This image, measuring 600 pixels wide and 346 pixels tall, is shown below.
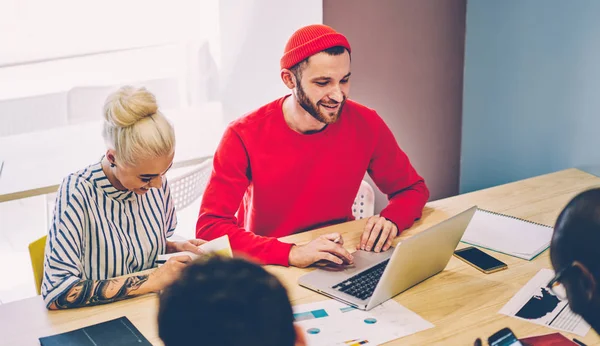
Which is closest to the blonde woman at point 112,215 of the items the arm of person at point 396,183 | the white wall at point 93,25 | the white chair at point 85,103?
the arm of person at point 396,183

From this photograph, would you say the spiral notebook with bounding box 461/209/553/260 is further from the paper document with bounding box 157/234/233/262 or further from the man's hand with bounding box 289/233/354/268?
the paper document with bounding box 157/234/233/262

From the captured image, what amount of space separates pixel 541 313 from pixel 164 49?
2860mm

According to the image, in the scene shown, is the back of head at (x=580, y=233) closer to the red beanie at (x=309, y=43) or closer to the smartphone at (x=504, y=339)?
the smartphone at (x=504, y=339)

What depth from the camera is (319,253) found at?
196cm

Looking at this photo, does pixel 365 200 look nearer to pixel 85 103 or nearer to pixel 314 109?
pixel 314 109

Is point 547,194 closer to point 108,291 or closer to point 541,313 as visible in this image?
point 541,313

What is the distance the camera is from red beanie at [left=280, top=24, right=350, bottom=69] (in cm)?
219

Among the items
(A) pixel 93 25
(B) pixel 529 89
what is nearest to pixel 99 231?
(B) pixel 529 89

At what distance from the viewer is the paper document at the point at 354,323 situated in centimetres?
162

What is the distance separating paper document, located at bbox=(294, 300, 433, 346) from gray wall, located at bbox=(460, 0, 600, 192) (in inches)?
57.9

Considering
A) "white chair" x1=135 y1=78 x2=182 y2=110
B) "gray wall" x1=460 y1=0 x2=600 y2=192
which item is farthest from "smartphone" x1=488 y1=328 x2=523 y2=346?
"white chair" x1=135 y1=78 x2=182 y2=110

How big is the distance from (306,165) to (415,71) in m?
1.16

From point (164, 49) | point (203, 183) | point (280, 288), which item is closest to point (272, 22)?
point (203, 183)

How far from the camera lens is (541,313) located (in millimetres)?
1743
